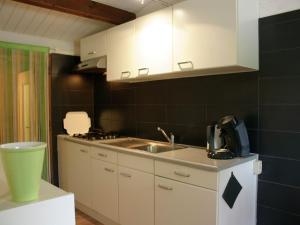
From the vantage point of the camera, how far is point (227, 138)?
6.48 ft

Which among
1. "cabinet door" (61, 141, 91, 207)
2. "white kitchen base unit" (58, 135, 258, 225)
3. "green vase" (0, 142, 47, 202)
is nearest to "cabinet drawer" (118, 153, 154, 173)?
"white kitchen base unit" (58, 135, 258, 225)

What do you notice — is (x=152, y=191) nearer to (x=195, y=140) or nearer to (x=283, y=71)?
(x=195, y=140)

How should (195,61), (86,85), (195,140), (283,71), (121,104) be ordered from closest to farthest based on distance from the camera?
1. (283,71)
2. (195,61)
3. (195,140)
4. (121,104)
5. (86,85)

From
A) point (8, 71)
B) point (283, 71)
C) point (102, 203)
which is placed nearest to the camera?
point (283, 71)

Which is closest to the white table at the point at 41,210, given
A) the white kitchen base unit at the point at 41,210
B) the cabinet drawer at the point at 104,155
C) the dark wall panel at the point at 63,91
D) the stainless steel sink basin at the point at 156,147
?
the white kitchen base unit at the point at 41,210

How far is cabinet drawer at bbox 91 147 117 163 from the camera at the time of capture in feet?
8.05

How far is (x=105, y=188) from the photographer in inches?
101

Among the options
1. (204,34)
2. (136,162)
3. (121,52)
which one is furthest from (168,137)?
(204,34)

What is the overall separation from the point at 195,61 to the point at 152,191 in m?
1.10

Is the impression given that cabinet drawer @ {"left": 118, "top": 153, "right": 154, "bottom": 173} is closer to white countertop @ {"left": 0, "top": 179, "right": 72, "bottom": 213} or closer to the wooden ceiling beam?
white countertop @ {"left": 0, "top": 179, "right": 72, "bottom": 213}

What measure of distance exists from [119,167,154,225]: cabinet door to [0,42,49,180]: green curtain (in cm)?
150

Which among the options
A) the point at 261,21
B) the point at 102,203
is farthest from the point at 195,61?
the point at 102,203

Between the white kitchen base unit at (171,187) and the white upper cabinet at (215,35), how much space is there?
73cm

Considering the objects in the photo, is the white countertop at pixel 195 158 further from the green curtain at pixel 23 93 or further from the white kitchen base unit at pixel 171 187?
the green curtain at pixel 23 93
